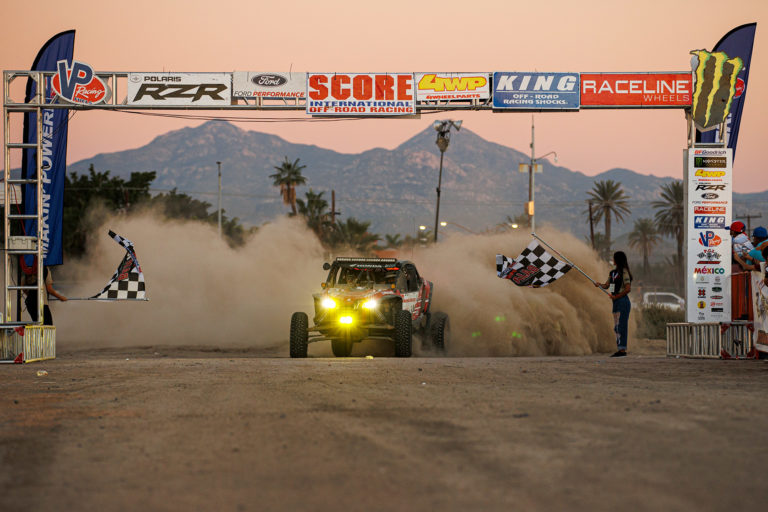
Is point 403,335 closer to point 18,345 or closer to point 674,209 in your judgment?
point 18,345

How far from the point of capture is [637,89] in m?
18.7

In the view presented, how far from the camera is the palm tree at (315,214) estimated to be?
70.8 meters

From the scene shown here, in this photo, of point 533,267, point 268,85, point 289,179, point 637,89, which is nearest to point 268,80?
point 268,85

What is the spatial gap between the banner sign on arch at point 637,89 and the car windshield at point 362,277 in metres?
6.11

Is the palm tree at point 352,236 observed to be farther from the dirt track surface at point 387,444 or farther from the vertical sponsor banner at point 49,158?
the dirt track surface at point 387,444

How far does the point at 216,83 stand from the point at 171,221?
1071cm

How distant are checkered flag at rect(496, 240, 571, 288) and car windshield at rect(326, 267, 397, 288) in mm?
3167

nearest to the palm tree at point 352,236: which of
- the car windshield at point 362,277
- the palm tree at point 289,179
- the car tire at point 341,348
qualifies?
the palm tree at point 289,179

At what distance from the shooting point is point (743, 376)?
10.2 m

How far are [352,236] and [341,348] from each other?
58.6 metres

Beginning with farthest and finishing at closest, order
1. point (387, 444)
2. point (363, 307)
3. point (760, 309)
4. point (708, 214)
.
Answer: point (708, 214) → point (363, 307) → point (760, 309) → point (387, 444)

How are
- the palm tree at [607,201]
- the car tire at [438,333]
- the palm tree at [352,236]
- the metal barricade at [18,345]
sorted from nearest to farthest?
the metal barricade at [18,345], the car tire at [438,333], the palm tree at [352,236], the palm tree at [607,201]

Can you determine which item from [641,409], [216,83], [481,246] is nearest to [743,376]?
[641,409]

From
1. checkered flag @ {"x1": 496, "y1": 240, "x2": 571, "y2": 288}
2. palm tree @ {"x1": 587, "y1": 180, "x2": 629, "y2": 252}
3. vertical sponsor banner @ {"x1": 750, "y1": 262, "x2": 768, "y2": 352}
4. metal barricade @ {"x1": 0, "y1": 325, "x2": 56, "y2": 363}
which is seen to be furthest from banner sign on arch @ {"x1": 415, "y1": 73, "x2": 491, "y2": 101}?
palm tree @ {"x1": 587, "y1": 180, "x2": 629, "y2": 252}
